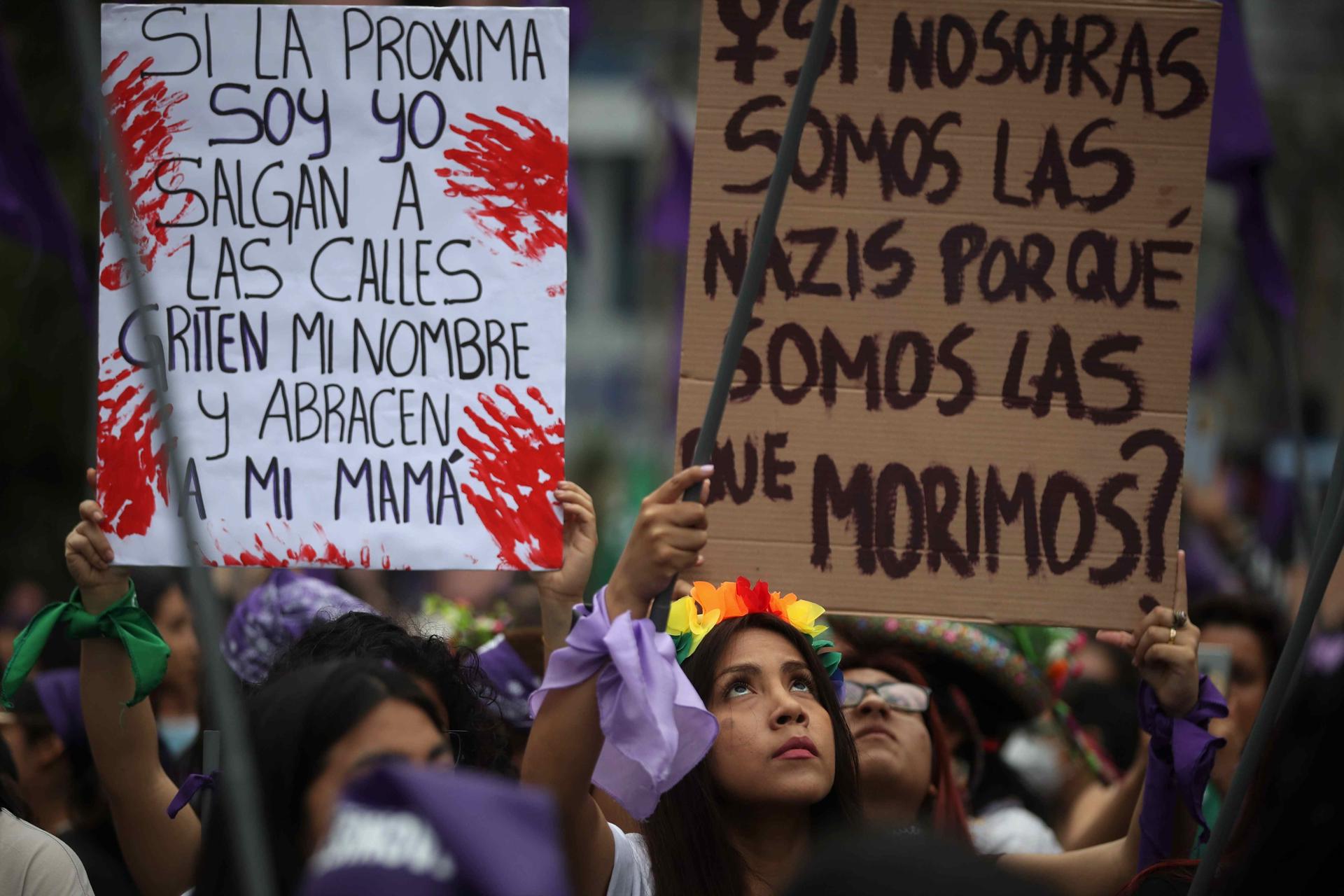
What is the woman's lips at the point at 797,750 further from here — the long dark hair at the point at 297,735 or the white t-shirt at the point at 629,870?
the long dark hair at the point at 297,735

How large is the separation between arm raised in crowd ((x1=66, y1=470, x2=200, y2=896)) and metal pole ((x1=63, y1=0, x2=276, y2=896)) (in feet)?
2.86

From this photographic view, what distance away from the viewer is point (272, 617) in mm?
4039

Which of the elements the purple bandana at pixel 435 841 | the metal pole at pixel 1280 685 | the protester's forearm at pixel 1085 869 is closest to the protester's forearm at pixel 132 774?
the purple bandana at pixel 435 841

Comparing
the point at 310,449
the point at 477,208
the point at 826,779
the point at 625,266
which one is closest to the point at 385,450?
the point at 310,449

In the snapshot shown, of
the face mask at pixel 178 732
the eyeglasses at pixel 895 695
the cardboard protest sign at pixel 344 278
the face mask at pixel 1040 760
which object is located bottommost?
the face mask at pixel 1040 760

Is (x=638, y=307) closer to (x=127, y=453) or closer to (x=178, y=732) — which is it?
(x=178, y=732)

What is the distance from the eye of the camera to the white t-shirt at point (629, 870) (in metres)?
2.61

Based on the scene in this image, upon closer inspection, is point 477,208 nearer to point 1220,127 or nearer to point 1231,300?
point 1220,127

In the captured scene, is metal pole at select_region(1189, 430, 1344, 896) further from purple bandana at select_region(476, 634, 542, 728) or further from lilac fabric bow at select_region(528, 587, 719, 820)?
purple bandana at select_region(476, 634, 542, 728)

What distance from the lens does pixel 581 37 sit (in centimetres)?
645

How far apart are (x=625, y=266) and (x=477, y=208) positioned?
118 feet

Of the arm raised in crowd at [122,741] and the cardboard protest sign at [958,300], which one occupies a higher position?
the cardboard protest sign at [958,300]

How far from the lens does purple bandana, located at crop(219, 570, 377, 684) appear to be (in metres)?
3.97

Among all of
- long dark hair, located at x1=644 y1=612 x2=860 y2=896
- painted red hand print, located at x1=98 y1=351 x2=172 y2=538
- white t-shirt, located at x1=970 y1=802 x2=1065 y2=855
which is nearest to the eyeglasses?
white t-shirt, located at x1=970 y1=802 x2=1065 y2=855
